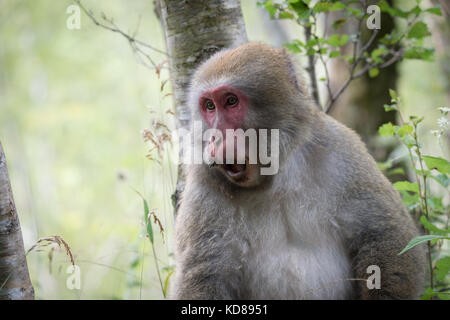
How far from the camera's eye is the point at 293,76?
10.8 ft

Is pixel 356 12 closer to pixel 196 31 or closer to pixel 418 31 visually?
pixel 418 31

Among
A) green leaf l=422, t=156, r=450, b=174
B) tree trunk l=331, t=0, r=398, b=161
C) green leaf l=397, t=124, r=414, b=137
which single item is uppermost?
Answer: tree trunk l=331, t=0, r=398, b=161

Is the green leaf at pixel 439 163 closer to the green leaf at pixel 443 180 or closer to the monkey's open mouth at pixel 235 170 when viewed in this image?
the green leaf at pixel 443 180

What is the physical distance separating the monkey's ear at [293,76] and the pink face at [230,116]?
1.53 feet

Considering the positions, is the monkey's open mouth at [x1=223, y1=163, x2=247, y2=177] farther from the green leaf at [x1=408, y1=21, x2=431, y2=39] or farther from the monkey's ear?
the green leaf at [x1=408, y1=21, x2=431, y2=39]

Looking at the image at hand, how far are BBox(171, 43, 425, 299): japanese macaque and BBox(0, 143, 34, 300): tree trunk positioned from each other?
102 cm

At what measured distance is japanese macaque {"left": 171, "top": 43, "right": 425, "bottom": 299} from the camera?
304cm

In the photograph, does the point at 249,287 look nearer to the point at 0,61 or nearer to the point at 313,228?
the point at 313,228

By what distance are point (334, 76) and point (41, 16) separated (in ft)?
35.2

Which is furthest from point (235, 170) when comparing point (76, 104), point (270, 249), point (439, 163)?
point (76, 104)

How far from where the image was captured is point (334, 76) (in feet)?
23.7

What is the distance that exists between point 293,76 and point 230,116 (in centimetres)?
62

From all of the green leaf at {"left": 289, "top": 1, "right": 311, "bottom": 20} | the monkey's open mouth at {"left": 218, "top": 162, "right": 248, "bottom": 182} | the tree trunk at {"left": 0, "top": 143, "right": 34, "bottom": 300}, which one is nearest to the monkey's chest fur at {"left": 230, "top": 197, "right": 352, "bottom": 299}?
the monkey's open mouth at {"left": 218, "top": 162, "right": 248, "bottom": 182}
